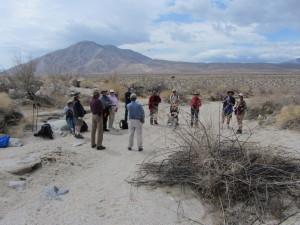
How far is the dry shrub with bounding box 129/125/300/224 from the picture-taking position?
14.3ft

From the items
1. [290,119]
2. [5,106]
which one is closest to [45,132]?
[5,106]

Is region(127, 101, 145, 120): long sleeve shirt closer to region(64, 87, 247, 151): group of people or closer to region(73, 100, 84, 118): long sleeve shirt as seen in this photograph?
region(64, 87, 247, 151): group of people

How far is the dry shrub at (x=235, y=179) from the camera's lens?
4.35m

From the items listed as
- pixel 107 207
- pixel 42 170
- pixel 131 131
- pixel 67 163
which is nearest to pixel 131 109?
pixel 131 131

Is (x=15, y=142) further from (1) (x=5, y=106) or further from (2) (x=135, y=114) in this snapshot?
(2) (x=135, y=114)

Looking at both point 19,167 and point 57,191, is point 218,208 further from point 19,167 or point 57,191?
point 19,167

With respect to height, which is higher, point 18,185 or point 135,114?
point 135,114

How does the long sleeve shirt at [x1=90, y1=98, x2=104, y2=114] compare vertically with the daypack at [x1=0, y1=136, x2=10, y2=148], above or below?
above

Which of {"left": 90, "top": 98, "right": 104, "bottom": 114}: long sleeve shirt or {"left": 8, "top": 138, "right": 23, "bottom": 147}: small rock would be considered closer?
{"left": 90, "top": 98, "right": 104, "bottom": 114}: long sleeve shirt

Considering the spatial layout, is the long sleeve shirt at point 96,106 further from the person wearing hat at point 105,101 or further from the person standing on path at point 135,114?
the person wearing hat at point 105,101

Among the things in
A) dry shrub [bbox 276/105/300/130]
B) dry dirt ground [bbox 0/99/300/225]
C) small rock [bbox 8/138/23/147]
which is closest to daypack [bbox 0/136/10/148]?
small rock [bbox 8/138/23/147]

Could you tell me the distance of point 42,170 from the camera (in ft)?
19.2

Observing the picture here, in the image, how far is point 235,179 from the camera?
4.56 metres

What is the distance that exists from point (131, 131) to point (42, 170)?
8.73 ft
